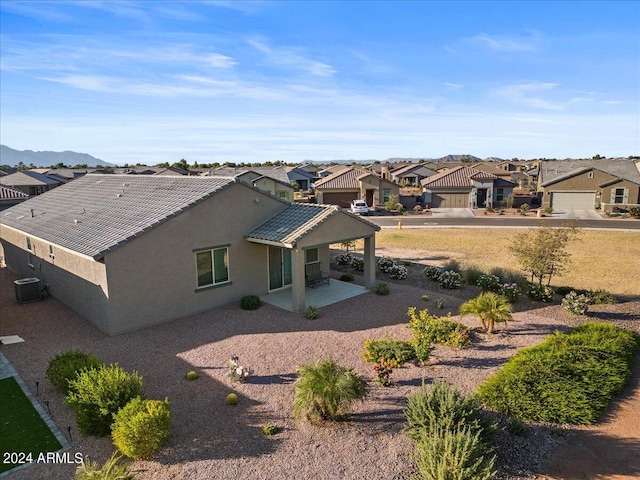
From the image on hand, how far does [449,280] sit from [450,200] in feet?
127

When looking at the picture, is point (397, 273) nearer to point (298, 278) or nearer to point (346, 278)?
point (346, 278)

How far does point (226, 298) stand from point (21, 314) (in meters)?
7.76

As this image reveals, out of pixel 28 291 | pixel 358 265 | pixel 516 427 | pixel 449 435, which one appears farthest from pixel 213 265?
pixel 516 427

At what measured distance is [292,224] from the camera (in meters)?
18.1

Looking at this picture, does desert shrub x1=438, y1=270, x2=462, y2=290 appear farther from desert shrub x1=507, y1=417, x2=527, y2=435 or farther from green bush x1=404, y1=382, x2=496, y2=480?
green bush x1=404, y1=382, x2=496, y2=480

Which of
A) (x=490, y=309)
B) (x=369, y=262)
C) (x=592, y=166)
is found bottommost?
(x=490, y=309)

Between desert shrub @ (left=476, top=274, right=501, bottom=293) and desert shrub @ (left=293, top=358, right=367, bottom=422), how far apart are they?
1196 centimetres

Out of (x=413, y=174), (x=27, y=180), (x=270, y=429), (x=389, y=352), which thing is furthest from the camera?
(x=413, y=174)

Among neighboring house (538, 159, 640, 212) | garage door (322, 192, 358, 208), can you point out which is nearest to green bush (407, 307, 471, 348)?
garage door (322, 192, 358, 208)

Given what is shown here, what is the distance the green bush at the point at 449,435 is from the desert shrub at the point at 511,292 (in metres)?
10.7

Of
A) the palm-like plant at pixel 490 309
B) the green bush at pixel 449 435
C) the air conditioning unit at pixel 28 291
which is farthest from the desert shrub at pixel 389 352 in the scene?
the air conditioning unit at pixel 28 291

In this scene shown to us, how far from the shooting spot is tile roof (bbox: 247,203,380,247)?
672 inches

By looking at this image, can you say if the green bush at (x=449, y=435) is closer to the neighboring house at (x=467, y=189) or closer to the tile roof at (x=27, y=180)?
the neighboring house at (x=467, y=189)

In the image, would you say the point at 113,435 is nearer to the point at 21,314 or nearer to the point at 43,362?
the point at 43,362
